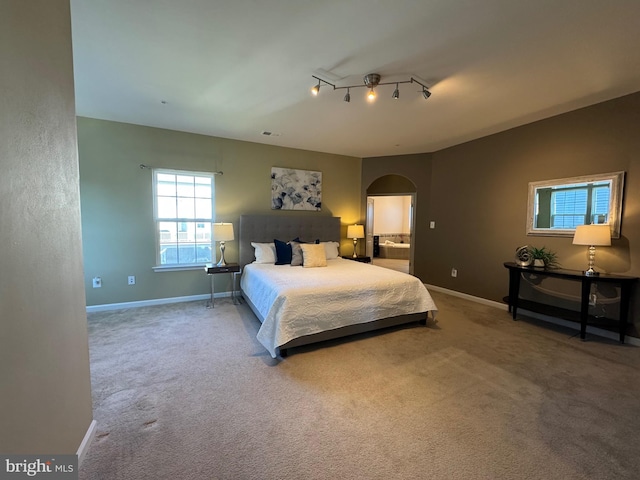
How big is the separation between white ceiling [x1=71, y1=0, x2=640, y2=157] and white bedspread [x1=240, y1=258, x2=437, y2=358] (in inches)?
79.3

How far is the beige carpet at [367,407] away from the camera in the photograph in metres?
1.44

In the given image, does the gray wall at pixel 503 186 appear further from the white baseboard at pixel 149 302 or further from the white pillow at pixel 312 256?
the white baseboard at pixel 149 302

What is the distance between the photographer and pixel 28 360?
1.06 meters

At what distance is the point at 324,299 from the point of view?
2.71 metres

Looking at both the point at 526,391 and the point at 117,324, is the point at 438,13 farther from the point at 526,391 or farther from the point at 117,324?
the point at 117,324

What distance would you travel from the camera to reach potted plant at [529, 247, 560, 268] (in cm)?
348

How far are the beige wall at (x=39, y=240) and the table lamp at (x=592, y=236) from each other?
176 inches

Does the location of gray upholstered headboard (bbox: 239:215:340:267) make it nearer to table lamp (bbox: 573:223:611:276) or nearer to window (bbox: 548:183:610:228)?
window (bbox: 548:183:610:228)

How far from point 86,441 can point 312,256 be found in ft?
9.51

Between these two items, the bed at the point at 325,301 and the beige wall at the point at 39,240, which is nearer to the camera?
the beige wall at the point at 39,240

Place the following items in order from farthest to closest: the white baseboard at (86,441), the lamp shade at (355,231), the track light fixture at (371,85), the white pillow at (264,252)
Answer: the lamp shade at (355,231)
the white pillow at (264,252)
the track light fixture at (371,85)
the white baseboard at (86,441)

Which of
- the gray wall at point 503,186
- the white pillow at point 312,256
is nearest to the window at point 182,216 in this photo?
the white pillow at point 312,256

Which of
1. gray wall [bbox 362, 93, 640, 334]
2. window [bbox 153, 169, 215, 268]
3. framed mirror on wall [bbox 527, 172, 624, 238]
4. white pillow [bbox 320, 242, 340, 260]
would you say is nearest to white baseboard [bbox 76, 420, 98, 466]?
window [bbox 153, 169, 215, 268]

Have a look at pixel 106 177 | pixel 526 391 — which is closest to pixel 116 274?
pixel 106 177
